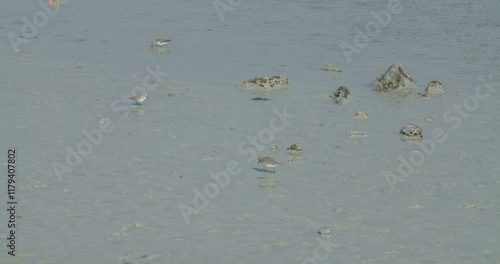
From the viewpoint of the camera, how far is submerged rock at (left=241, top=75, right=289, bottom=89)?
22.6 metres

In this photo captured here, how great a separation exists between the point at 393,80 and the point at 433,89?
2.89ft

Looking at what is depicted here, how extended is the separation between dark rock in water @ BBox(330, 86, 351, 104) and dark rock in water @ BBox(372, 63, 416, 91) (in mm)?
1280

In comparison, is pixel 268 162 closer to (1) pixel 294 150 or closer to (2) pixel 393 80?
(1) pixel 294 150

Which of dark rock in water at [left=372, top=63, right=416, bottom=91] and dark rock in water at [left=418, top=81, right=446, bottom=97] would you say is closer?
dark rock in water at [left=418, top=81, right=446, bottom=97]

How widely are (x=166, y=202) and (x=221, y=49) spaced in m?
11.3

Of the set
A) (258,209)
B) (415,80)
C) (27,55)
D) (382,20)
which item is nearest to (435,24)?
(382,20)

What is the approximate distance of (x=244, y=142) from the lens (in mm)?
18703

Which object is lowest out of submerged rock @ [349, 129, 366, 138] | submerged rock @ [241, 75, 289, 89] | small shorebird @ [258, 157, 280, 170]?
submerged rock @ [349, 129, 366, 138]

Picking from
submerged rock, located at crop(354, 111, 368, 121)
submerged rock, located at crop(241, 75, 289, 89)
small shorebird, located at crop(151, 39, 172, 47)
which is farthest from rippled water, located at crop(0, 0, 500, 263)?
submerged rock, located at crop(241, 75, 289, 89)

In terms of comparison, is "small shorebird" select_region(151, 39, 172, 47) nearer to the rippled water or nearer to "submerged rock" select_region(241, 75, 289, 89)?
the rippled water

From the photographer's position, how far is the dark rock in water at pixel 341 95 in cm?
2175

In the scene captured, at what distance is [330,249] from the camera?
1430cm

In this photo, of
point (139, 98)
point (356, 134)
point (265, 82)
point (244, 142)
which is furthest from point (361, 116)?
point (139, 98)

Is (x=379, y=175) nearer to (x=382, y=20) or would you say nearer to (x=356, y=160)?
(x=356, y=160)
